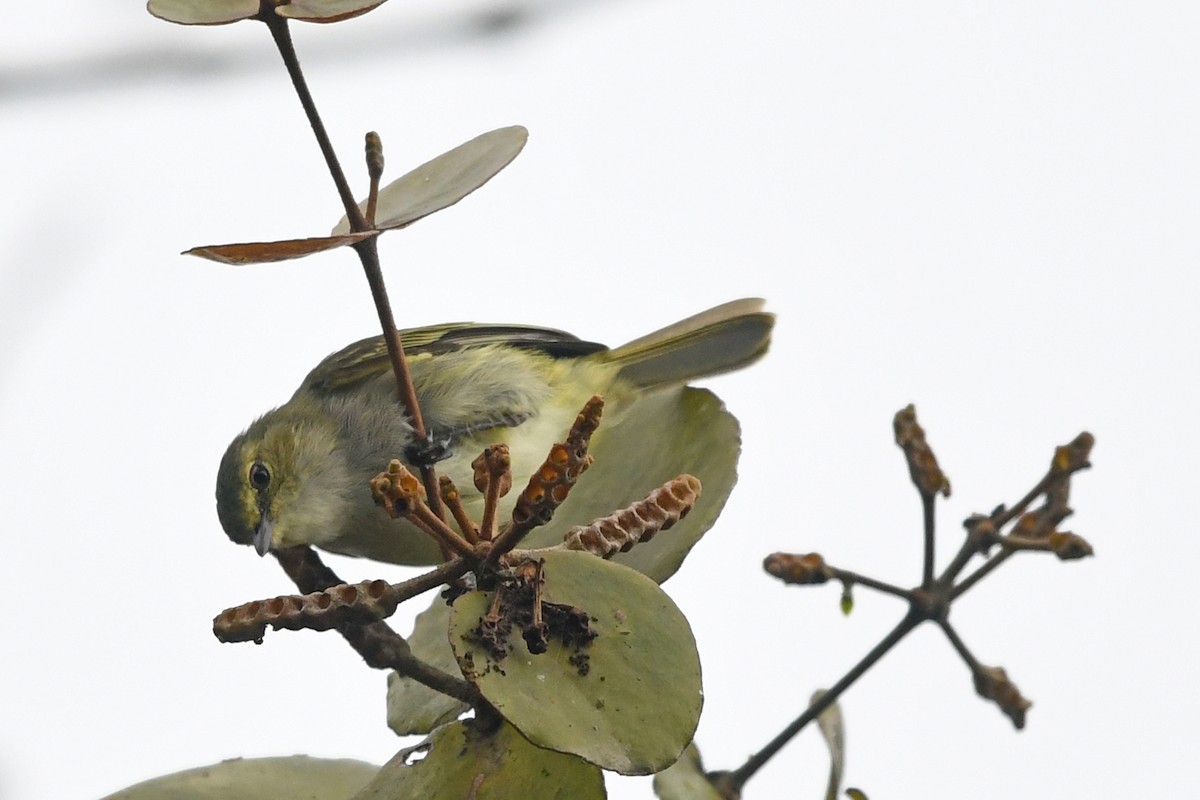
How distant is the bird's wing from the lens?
4.12m

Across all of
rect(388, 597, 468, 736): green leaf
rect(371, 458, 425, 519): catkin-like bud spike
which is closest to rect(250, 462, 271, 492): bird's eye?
rect(388, 597, 468, 736): green leaf

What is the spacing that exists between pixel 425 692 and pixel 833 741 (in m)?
0.76

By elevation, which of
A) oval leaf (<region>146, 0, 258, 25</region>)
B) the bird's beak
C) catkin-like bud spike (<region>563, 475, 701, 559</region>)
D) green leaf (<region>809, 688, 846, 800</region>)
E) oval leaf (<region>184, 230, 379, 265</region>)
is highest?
oval leaf (<region>146, 0, 258, 25</region>)

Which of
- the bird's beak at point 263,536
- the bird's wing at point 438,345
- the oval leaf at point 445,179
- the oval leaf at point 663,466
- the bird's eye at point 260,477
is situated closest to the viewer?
the oval leaf at point 445,179

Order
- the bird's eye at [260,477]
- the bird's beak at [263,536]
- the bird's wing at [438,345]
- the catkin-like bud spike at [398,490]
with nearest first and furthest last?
the catkin-like bud spike at [398,490] < the bird's beak at [263,536] < the bird's eye at [260,477] < the bird's wing at [438,345]

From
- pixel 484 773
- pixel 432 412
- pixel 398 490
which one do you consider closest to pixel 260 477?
pixel 432 412

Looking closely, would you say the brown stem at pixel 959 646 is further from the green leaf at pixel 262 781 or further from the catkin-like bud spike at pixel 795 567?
the green leaf at pixel 262 781

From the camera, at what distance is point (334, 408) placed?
4109 mm

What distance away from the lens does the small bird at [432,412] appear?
3.81m

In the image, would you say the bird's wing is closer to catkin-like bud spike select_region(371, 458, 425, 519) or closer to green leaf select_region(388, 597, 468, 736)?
green leaf select_region(388, 597, 468, 736)

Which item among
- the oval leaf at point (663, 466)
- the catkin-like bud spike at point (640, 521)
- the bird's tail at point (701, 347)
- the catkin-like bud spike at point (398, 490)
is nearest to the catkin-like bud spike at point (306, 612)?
the catkin-like bud spike at point (398, 490)

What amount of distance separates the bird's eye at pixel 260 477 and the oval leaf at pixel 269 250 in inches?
97.2

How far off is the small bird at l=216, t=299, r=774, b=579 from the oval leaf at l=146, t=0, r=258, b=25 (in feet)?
6.53

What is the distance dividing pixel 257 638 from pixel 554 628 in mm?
328
